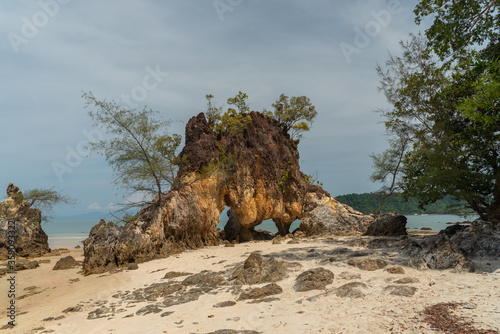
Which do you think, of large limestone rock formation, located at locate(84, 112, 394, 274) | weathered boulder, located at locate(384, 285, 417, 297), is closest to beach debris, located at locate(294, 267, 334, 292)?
weathered boulder, located at locate(384, 285, 417, 297)

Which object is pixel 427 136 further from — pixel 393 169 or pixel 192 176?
pixel 192 176

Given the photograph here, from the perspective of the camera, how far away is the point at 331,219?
19547mm

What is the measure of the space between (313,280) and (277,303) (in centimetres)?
141

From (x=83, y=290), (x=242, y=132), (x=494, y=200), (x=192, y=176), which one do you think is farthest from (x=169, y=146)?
(x=494, y=200)

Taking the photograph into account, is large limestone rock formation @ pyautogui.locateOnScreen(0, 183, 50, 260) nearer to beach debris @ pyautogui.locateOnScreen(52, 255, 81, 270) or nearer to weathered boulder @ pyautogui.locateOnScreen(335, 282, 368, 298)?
beach debris @ pyautogui.locateOnScreen(52, 255, 81, 270)

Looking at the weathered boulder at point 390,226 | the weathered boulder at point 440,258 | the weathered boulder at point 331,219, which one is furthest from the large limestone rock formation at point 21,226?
the weathered boulder at point 440,258

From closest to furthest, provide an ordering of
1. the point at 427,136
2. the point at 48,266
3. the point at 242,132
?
the point at 427,136
the point at 48,266
the point at 242,132

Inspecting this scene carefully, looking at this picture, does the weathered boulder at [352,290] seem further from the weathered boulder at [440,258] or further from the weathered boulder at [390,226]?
the weathered boulder at [390,226]

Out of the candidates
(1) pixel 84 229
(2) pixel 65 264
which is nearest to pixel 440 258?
(2) pixel 65 264

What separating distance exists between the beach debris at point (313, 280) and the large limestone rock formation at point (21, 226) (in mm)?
20435

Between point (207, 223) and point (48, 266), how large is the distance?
8.86m

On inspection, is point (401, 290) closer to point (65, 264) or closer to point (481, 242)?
point (481, 242)

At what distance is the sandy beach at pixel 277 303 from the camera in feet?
17.6

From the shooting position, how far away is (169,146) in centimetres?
1711
